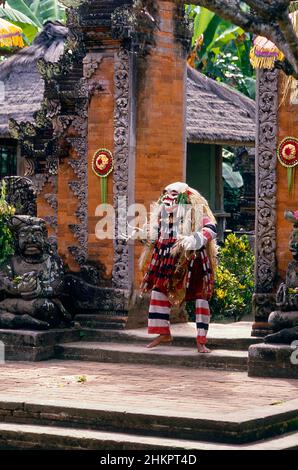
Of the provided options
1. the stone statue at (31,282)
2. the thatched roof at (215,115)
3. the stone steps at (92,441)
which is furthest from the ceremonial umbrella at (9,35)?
the stone steps at (92,441)

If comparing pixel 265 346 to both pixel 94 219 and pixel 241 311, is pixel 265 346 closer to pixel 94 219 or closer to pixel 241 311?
pixel 94 219

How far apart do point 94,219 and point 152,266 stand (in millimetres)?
1596

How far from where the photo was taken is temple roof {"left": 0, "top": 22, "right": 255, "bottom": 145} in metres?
20.7

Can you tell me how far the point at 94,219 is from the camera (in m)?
13.6

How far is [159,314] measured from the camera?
1220 cm

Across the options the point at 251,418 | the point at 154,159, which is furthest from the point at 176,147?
the point at 251,418

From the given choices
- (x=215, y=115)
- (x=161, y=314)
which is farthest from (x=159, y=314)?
(x=215, y=115)

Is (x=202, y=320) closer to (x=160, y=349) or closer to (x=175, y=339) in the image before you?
(x=160, y=349)

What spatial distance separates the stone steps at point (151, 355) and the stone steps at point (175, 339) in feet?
0.27

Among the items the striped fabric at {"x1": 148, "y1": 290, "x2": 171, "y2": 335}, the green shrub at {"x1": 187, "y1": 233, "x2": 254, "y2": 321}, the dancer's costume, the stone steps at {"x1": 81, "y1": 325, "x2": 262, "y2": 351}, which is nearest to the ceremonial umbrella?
the green shrub at {"x1": 187, "y1": 233, "x2": 254, "y2": 321}

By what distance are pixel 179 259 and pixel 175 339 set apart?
0.95 meters

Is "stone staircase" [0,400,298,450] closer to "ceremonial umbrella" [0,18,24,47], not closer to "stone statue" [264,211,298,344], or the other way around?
"stone statue" [264,211,298,344]

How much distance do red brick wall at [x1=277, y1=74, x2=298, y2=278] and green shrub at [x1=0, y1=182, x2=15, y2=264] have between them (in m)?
2.86
